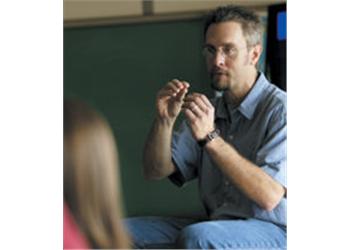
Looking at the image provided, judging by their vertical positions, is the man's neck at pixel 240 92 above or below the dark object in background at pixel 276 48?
below

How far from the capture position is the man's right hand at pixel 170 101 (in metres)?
1.65

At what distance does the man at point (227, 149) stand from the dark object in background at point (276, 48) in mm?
23

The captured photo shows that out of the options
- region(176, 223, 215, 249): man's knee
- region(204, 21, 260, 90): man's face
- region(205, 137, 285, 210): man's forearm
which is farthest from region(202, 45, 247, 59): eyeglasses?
region(176, 223, 215, 249): man's knee

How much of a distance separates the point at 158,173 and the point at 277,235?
34cm

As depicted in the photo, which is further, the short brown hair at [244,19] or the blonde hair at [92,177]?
the short brown hair at [244,19]

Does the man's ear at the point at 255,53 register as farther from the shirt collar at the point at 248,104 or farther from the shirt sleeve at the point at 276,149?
the shirt sleeve at the point at 276,149

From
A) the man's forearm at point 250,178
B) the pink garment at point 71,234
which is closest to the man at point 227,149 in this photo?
the man's forearm at point 250,178

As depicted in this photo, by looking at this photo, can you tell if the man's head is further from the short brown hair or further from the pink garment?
the pink garment

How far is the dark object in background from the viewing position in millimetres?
1619
